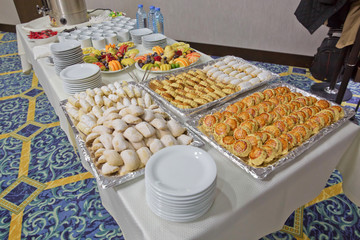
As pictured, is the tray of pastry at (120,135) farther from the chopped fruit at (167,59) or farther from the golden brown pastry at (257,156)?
the chopped fruit at (167,59)

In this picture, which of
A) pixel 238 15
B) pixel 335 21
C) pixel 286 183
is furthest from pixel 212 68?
pixel 238 15

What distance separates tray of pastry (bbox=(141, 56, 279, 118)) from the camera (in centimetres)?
109

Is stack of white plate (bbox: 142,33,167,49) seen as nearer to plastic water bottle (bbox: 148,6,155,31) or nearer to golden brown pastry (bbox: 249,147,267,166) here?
plastic water bottle (bbox: 148,6,155,31)

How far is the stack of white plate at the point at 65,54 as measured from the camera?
129cm

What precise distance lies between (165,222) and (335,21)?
192 centimetres

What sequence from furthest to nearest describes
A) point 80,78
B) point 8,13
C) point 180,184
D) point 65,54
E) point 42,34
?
point 8,13
point 42,34
point 65,54
point 80,78
point 180,184

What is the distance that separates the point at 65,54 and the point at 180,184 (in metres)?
1.01

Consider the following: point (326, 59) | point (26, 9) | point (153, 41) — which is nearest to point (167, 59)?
point (153, 41)

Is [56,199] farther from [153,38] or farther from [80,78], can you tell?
[153,38]

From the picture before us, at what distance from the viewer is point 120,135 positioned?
2.61 feet

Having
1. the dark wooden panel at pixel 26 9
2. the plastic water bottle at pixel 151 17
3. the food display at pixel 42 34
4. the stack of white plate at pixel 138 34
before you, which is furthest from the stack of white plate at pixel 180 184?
the dark wooden panel at pixel 26 9

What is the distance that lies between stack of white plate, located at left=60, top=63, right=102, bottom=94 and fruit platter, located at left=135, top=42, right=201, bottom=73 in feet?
0.85

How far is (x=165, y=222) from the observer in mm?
627

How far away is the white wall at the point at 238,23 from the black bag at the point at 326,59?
16.6 inches
